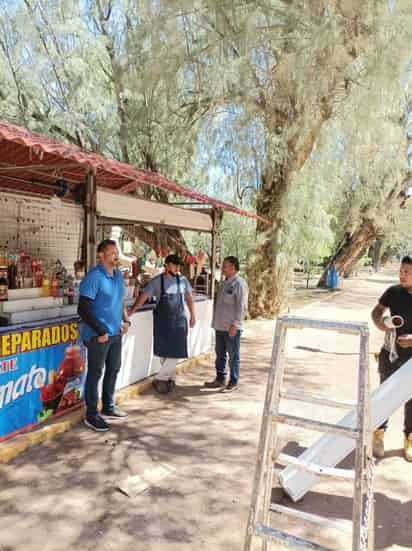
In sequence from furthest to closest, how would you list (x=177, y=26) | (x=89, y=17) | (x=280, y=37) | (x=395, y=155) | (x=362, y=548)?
(x=395, y=155)
(x=89, y=17)
(x=177, y=26)
(x=280, y=37)
(x=362, y=548)

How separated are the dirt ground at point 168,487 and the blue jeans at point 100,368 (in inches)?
10.5

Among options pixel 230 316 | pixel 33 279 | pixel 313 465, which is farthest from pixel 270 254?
pixel 313 465

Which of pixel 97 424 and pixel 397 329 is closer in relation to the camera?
pixel 397 329

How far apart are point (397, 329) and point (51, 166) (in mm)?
3550

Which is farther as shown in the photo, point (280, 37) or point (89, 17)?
point (89, 17)

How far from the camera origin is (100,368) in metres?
4.02

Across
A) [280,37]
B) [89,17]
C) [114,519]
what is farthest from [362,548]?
[89,17]

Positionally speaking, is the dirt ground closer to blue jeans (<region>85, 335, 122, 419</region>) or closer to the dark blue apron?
blue jeans (<region>85, 335, 122, 419</region>)

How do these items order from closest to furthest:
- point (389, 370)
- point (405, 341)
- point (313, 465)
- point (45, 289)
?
point (313, 465)
point (405, 341)
point (389, 370)
point (45, 289)

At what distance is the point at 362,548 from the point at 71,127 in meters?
9.05

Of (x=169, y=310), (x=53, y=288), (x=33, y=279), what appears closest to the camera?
(x=53, y=288)

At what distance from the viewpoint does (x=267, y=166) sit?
9.94 meters

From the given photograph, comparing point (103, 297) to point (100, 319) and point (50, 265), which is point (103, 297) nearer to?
point (100, 319)

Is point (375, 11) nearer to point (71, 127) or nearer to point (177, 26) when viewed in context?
point (177, 26)
